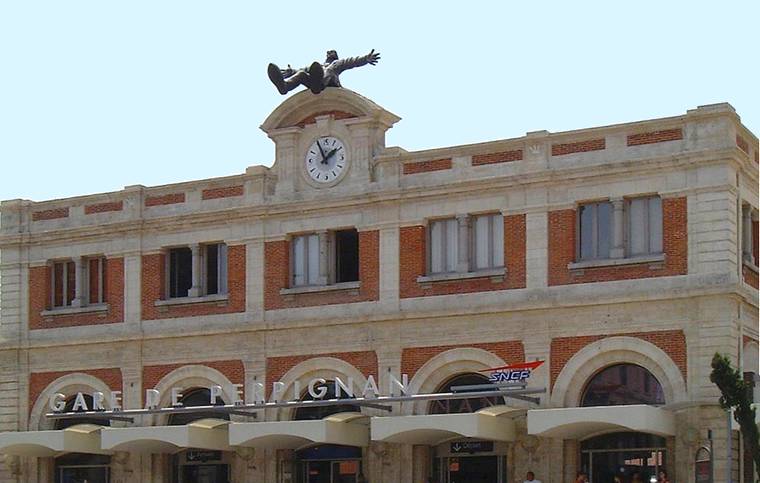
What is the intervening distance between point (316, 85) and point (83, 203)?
8.35m

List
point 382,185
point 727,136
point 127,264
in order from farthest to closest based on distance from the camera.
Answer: point 127,264
point 382,185
point 727,136

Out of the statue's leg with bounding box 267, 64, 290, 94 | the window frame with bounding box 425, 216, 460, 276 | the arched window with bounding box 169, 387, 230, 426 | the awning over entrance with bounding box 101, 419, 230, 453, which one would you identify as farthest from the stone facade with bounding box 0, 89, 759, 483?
the awning over entrance with bounding box 101, 419, 230, 453

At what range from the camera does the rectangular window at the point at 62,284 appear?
159 feet

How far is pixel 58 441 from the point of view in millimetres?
44875

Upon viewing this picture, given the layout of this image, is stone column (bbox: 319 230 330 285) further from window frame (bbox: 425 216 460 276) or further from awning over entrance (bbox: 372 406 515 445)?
awning over entrance (bbox: 372 406 515 445)

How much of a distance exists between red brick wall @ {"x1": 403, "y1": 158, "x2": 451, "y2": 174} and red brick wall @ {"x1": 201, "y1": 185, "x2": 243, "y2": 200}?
510cm

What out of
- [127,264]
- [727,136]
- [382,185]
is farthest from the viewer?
[127,264]

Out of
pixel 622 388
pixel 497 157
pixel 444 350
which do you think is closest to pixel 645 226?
pixel 622 388

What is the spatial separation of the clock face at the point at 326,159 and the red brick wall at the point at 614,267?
6282 millimetres

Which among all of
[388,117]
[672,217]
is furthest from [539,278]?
[388,117]

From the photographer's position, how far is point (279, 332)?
144 feet

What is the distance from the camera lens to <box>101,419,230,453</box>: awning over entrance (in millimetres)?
42500

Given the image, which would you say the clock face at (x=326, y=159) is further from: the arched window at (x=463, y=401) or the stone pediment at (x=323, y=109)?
the arched window at (x=463, y=401)

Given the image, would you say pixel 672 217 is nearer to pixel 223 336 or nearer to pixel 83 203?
pixel 223 336
